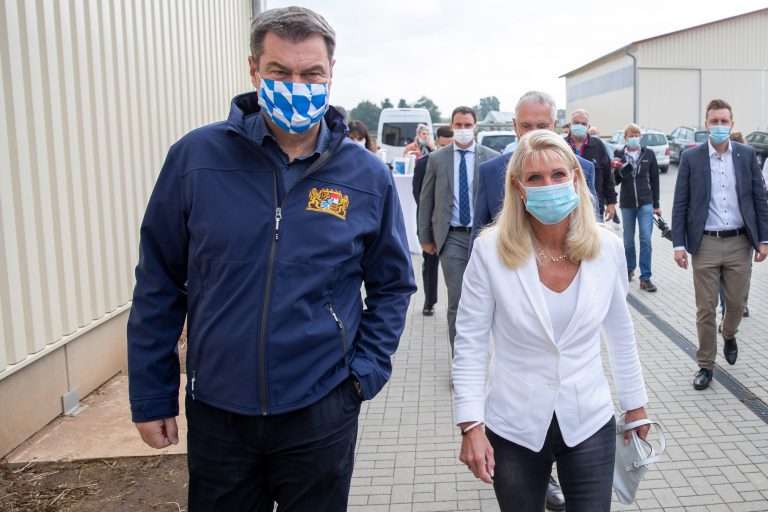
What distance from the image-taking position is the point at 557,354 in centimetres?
258

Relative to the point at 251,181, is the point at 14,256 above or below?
below

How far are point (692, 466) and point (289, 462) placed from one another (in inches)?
122

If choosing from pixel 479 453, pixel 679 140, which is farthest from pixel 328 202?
pixel 679 140

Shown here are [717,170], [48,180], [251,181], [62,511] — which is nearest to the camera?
[251,181]

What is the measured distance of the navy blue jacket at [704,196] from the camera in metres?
5.78

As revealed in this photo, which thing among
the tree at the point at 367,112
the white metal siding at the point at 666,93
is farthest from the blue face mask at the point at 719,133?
the tree at the point at 367,112

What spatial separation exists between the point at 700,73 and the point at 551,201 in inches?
1746

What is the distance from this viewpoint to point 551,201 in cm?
267

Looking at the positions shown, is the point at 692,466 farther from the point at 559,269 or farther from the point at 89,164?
the point at 89,164

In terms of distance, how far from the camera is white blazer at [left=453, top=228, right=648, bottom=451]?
8.45 feet

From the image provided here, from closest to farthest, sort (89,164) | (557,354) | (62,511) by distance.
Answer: (557,354) → (62,511) → (89,164)

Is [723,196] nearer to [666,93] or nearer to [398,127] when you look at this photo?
[398,127]

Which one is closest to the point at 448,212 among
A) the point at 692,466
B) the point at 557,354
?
the point at 692,466

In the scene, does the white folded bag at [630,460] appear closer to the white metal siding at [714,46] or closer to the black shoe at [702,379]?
the black shoe at [702,379]
